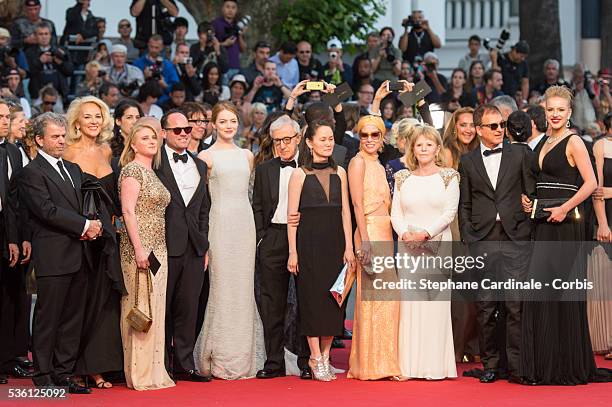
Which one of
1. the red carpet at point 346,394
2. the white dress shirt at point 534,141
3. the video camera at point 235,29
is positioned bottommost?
the red carpet at point 346,394

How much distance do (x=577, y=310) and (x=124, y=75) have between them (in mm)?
8168

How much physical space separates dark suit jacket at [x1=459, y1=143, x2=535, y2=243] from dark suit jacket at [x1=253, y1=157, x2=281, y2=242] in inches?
55.5

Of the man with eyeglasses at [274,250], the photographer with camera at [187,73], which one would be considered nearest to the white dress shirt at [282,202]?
the man with eyeglasses at [274,250]

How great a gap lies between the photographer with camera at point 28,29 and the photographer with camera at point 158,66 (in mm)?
1180

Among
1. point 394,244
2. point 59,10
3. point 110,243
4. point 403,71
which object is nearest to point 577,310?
point 394,244

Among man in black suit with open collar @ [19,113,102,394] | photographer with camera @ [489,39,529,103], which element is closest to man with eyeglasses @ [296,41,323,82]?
photographer with camera @ [489,39,529,103]

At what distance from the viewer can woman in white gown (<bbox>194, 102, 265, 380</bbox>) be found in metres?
10.9

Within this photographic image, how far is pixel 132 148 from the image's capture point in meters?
10.5

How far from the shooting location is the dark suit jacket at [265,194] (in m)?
11.1

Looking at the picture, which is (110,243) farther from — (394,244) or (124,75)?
(124,75)

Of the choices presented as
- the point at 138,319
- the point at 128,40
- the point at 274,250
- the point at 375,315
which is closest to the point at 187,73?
the point at 128,40

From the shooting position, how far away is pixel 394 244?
11039 millimetres

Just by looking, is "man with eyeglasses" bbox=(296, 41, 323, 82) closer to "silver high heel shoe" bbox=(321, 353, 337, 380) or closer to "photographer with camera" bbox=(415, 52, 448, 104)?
"photographer with camera" bbox=(415, 52, 448, 104)

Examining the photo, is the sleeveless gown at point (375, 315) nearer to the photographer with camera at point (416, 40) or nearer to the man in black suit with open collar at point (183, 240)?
the man in black suit with open collar at point (183, 240)
